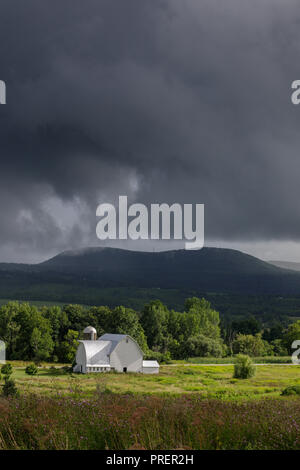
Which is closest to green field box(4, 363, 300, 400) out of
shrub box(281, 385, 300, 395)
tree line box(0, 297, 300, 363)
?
shrub box(281, 385, 300, 395)

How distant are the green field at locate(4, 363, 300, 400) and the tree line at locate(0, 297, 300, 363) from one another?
43.1 feet

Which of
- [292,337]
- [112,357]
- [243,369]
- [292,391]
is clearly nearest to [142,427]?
[292,391]

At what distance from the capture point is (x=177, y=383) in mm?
44656

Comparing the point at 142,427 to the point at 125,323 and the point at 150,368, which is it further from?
the point at 125,323

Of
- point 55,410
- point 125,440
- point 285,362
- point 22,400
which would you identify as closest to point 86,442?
point 125,440

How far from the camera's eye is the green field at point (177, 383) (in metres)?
35.5

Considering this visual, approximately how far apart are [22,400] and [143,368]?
53.2 m

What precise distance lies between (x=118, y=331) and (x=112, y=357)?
505 inches

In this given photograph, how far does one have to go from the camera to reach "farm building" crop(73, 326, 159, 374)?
193 feet

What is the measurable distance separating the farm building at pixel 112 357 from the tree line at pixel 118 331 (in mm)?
7332

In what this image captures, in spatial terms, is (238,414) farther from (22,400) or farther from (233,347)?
(233,347)

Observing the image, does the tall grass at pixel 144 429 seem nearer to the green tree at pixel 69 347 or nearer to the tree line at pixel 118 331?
the tree line at pixel 118 331

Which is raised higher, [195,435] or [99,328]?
[195,435]

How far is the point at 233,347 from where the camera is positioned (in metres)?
94.1
